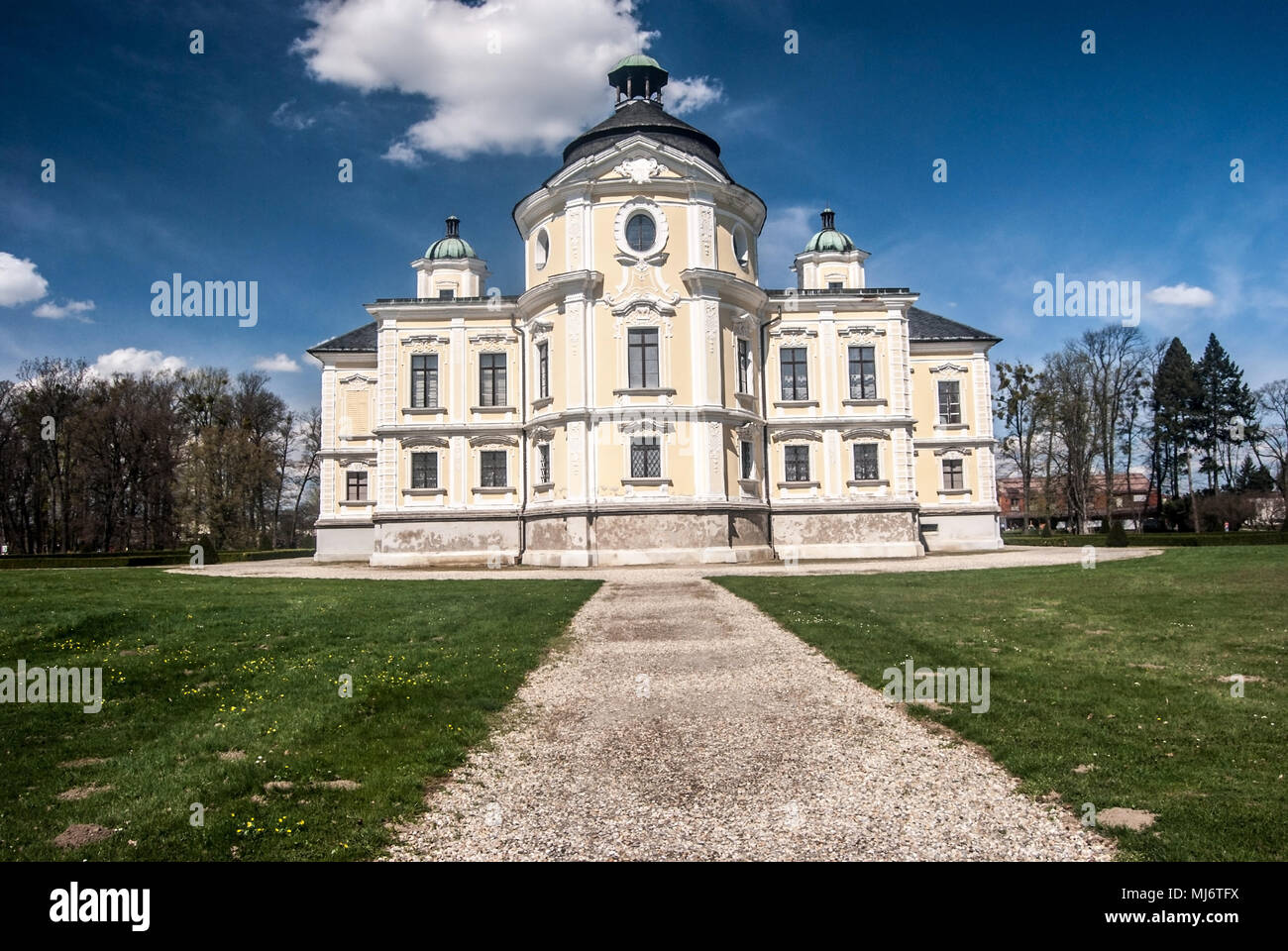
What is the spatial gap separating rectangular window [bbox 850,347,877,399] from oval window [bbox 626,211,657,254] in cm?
1094

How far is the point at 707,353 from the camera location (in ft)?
103

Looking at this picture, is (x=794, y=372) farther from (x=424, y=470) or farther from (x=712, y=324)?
(x=424, y=470)

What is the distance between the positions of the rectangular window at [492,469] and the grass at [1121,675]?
1875cm

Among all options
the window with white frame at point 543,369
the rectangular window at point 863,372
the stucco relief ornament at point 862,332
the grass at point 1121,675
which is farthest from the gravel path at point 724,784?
the stucco relief ornament at point 862,332

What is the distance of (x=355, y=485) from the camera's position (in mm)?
39969

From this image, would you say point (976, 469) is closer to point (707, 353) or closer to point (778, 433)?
point (778, 433)

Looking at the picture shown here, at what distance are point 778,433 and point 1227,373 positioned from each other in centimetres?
5071

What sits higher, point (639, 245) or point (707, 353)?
point (639, 245)

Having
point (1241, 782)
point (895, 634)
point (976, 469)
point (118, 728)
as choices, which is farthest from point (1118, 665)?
point (976, 469)

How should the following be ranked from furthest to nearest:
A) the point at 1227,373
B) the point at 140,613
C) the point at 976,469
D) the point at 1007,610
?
1. the point at 1227,373
2. the point at 976,469
3. the point at 1007,610
4. the point at 140,613

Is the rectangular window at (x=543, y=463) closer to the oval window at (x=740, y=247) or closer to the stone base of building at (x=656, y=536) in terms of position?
the stone base of building at (x=656, y=536)

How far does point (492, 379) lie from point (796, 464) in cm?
1427

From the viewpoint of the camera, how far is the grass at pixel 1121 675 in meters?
4.91

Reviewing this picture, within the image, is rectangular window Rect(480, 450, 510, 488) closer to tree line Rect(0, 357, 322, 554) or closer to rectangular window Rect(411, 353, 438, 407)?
rectangular window Rect(411, 353, 438, 407)
